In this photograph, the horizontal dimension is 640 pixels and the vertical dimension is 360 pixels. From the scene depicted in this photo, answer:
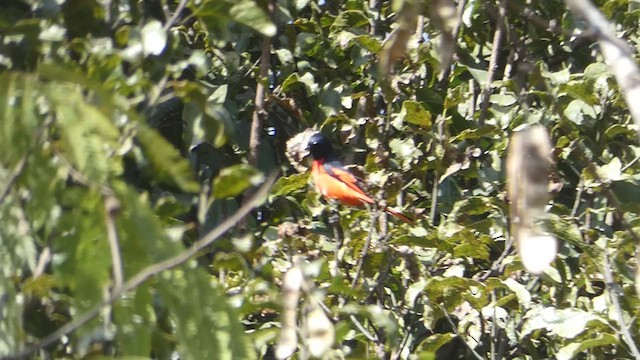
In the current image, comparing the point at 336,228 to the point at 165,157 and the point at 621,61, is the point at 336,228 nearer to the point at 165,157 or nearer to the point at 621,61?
the point at 621,61

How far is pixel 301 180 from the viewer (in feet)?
10.8

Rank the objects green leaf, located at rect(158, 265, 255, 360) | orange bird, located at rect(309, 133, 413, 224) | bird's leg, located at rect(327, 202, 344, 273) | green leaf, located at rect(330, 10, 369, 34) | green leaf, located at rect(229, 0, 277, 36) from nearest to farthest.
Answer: green leaf, located at rect(158, 265, 255, 360) → green leaf, located at rect(229, 0, 277, 36) → bird's leg, located at rect(327, 202, 344, 273) → green leaf, located at rect(330, 10, 369, 34) → orange bird, located at rect(309, 133, 413, 224)

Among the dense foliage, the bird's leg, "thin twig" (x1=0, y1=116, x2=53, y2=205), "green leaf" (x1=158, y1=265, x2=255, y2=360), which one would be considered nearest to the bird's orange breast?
the dense foliage

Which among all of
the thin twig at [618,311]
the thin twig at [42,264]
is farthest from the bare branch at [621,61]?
the thin twig at [618,311]

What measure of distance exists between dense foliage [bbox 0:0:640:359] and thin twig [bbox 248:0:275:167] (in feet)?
0.07

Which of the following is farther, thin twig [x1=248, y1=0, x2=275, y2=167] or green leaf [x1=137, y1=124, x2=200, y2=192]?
thin twig [x1=248, y1=0, x2=275, y2=167]

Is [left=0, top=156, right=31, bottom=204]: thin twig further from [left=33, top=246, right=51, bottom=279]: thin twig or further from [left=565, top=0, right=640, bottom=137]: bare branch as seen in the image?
[left=565, top=0, right=640, bottom=137]: bare branch

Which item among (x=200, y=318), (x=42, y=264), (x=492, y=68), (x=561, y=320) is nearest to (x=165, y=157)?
(x=200, y=318)

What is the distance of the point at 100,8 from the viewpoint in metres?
1.80

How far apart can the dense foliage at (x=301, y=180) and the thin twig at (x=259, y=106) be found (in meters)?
0.02

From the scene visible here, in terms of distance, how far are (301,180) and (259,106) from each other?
374mm

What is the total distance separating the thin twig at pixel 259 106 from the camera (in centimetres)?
344

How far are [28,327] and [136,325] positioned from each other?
613 millimetres

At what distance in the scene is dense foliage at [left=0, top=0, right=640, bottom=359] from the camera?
1.18 meters
